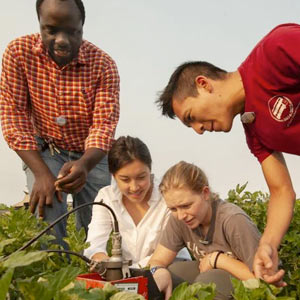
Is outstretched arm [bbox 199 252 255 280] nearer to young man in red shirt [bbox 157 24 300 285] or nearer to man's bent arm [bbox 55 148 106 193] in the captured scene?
young man in red shirt [bbox 157 24 300 285]

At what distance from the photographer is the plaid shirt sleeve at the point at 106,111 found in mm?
4078

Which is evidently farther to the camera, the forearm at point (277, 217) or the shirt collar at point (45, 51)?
the shirt collar at point (45, 51)

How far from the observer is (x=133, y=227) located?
380 centimetres

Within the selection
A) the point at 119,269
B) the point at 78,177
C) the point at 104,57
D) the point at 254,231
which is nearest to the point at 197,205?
the point at 254,231

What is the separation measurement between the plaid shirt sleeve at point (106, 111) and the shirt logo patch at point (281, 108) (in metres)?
1.54

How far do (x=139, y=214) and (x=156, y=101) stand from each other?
3.35ft

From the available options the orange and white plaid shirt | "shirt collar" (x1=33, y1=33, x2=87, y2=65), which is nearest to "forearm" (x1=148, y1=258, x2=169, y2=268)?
the orange and white plaid shirt

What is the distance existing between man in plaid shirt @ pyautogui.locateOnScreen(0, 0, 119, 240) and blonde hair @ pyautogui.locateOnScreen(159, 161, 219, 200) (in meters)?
0.83

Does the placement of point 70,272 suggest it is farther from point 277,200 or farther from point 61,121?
point 61,121

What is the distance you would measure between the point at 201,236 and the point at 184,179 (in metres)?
0.37

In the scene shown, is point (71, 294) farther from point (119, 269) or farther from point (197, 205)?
point (197, 205)

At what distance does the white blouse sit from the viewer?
3.73m

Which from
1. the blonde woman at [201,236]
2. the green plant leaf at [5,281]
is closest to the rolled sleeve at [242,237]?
the blonde woman at [201,236]

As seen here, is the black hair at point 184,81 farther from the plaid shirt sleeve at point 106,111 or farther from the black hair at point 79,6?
the black hair at point 79,6
